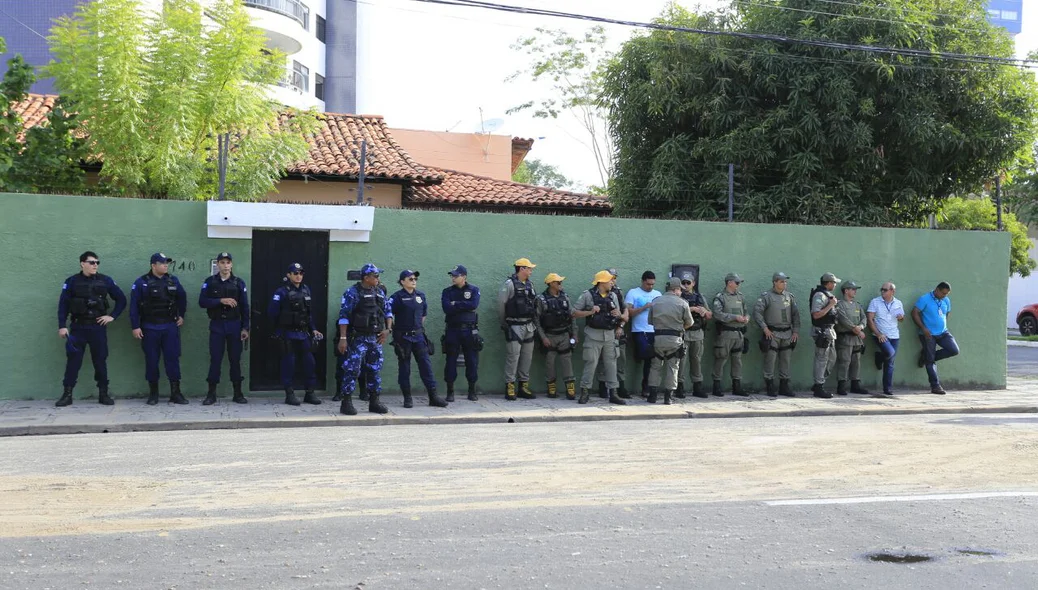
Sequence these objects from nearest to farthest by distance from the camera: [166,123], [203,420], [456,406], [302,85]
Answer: [203,420] → [456,406] → [166,123] → [302,85]

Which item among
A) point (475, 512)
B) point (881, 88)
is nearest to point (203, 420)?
point (475, 512)

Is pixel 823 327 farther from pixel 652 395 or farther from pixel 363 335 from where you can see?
pixel 363 335

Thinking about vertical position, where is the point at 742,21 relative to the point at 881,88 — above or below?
above

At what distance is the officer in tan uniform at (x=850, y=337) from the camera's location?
13367 millimetres

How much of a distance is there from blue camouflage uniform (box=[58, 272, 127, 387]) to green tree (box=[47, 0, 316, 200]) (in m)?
3.27

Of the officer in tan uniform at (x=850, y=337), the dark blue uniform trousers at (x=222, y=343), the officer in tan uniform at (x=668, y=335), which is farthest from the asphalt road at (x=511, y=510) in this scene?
the officer in tan uniform at (x=850, y=337)

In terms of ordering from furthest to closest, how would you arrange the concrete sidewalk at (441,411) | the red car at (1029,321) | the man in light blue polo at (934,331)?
the red car at (1029,321), the man in light blue polo at (934,331), the concrete sidewalk at (441,411)

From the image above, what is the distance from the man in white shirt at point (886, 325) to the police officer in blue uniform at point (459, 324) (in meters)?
5.87

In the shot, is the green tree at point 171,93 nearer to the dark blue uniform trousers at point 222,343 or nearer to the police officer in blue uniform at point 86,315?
the police officer in blue uniform at point 86,315

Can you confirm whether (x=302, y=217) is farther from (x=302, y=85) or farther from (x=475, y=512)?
(x=302, y=85)

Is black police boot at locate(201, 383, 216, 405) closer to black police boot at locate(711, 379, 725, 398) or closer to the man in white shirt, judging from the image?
black police boot at locate(711, 379, 725, 398)

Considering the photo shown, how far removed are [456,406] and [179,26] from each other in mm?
7225

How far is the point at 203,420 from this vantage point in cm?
1002

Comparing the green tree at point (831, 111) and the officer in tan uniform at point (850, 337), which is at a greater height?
the green tree at point (831, 111)
